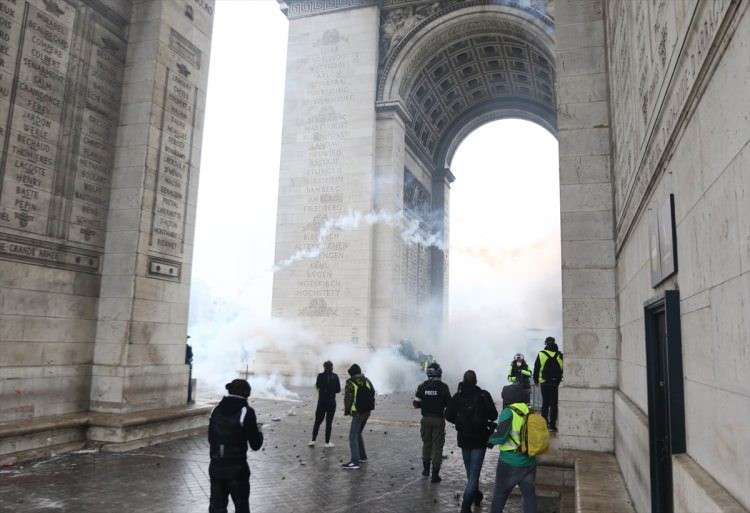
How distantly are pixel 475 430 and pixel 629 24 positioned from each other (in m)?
4.83

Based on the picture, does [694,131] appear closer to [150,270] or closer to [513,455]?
[513,455]

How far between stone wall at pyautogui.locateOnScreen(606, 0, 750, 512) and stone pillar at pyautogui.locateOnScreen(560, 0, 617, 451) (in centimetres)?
317

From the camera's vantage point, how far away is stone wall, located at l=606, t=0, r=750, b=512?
2.29 m

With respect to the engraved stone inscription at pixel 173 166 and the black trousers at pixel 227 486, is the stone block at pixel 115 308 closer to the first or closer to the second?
the engraved stone inscription at pixel 173 166

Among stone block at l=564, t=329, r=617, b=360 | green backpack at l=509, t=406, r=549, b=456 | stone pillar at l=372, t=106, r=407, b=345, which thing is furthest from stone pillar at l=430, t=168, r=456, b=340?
green backpack at l=509, t=406, r=549, b=456

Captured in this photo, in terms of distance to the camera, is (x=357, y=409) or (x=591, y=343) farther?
(x=357, y=409)

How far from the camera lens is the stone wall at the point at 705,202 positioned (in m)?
2.29

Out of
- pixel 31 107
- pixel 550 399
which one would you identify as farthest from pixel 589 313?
pixel 31 107

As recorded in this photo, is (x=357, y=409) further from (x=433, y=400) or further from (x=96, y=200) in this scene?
(x=96, y=200)

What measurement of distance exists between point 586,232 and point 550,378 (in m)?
2.79

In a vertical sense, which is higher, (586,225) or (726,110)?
(586,225)

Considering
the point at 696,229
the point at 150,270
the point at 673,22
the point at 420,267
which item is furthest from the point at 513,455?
the point at 420,267

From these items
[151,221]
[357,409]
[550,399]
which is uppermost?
[151,221]

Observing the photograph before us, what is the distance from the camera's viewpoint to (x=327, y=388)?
9.90 meters
